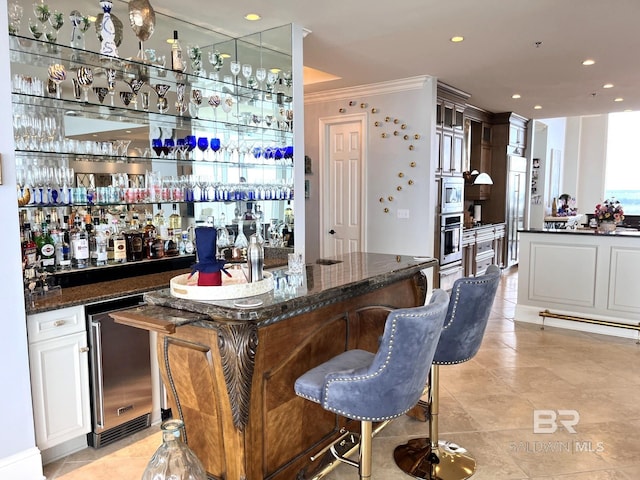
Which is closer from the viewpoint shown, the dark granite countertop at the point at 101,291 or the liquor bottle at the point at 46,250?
the dark granite countertop at the point at 101,291

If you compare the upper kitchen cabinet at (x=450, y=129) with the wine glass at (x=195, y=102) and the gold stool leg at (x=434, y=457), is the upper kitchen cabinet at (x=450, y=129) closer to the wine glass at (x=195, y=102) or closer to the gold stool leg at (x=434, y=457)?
the wine glass at (x=195, y=102)

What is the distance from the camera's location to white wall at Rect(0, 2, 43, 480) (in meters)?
2.41

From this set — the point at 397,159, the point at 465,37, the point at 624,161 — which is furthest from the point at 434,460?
the point at 624,161

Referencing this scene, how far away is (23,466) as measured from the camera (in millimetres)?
2494

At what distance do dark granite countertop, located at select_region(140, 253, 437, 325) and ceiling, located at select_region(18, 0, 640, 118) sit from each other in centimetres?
202

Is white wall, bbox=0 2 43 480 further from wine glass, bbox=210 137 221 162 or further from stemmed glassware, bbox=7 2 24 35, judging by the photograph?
wine glass, bbox=210 137 221 162

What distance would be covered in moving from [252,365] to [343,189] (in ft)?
16.5

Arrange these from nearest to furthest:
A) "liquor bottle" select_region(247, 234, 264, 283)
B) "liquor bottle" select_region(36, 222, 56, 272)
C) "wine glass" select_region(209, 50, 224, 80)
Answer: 1. "liquor bottle" select_region(247, 234, 264, 283)
2. "liquor bottle" select_region(36, 222, 56, 272)
3. "wine glass" select_region(209, 50, 224, 80)

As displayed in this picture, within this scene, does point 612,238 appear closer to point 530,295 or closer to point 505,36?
point 530,295

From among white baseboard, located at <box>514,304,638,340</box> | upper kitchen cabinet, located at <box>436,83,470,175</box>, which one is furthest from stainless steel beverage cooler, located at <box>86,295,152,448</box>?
upper kitchen cabinet, located at <box>436,83,470,175</box>

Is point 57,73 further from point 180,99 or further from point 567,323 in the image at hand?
point 567,323

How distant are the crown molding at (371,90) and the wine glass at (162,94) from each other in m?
3.33

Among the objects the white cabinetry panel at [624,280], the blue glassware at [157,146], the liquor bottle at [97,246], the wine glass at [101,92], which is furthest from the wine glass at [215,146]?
the white cabinetry panel at [624,280]

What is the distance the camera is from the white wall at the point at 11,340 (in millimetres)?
2410
